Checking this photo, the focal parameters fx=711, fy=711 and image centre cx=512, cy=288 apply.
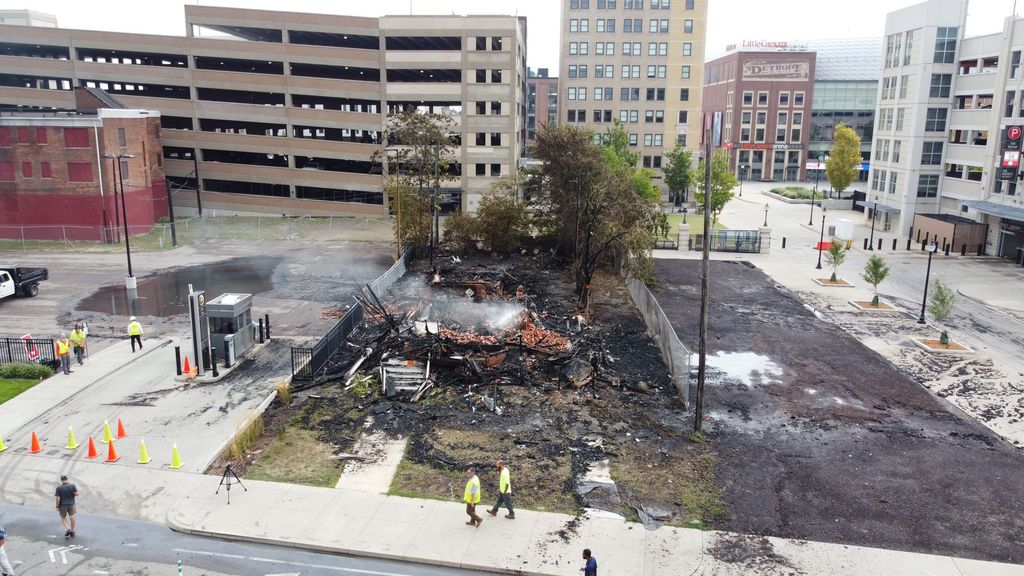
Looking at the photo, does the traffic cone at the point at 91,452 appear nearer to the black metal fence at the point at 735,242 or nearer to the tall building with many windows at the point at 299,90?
the black metal fence at the point at 735,242

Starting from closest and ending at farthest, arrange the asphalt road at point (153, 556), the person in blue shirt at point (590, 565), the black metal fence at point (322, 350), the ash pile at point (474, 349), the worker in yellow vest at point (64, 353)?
1. the person in blue shirt at point (590, 565)
2. the asphalt road at point (153, 556)
3. the ash pile at point (474, 349)
4. the black metal fence at point (322, 350)
5. the worker in yellow vest at point (64, 353)

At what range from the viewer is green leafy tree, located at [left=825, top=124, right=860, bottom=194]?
261 ft

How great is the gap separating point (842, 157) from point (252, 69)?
65.4 metres

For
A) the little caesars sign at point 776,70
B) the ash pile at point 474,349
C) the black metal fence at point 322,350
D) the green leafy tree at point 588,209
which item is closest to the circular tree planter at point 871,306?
the green leafy tree at point 588,209

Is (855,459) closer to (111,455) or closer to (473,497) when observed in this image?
(473,497)

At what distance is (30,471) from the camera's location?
60.4 feet

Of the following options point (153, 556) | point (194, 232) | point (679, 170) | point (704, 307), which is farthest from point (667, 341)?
point (679, 170)

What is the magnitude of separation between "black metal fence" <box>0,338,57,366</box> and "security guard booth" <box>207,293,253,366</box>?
226 inches

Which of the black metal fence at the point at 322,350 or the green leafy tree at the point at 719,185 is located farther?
the green leafy tree at the point at 719,185

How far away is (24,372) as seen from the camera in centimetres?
2484

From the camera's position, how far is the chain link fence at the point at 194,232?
50.6 metres

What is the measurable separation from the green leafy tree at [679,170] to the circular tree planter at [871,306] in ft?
142

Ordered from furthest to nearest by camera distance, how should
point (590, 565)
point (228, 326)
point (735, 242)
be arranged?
point (735, 242), point (228, 326), point (590, 565)

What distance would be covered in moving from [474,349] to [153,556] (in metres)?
12.6
